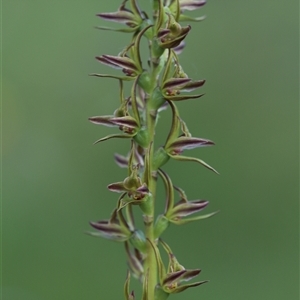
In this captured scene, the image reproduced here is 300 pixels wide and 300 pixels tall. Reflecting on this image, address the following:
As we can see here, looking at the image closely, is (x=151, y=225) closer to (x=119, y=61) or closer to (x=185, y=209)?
(x=185, y=209)

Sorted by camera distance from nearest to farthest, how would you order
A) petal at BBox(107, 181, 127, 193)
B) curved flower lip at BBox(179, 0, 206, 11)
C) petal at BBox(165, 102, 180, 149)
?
petal at BBox(107, 181, 127, 193) → petal at BBox(165, 102, 180, 149) → curved flower lip at BBox(179, 0, 206, 11)

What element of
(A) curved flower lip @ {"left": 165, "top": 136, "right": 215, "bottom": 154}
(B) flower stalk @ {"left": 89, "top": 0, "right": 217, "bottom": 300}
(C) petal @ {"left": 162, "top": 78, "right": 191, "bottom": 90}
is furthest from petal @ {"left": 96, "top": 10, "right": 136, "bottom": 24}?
(A) curved flower lip @ {"left": 165, "top": 136, "right": 215, "bottom": 154}

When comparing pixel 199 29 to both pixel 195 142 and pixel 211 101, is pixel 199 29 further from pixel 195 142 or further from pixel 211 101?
pixel 195 142

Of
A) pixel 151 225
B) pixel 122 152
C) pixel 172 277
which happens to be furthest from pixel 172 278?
pixel 122 152

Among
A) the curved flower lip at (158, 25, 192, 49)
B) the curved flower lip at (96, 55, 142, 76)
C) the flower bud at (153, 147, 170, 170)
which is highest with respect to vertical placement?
the curved flower lip at (158, 25, 192, 49)

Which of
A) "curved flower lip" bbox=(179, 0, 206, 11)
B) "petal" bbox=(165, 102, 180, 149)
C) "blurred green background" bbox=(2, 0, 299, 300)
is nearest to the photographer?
"petal" bbox=(165, 102, 180, 149)

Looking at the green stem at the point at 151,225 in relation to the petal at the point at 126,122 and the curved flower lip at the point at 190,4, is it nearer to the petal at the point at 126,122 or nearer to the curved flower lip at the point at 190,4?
the petal at the point at 126,122

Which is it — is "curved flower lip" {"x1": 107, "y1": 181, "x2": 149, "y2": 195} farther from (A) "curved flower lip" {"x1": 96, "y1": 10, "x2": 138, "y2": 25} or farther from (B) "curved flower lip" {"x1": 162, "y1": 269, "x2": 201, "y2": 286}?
(A) "curved flower lip" {"x1": 96, "y1": 10, "x2": 138, "y2": 25}

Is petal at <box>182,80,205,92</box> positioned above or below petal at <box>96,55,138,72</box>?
below
